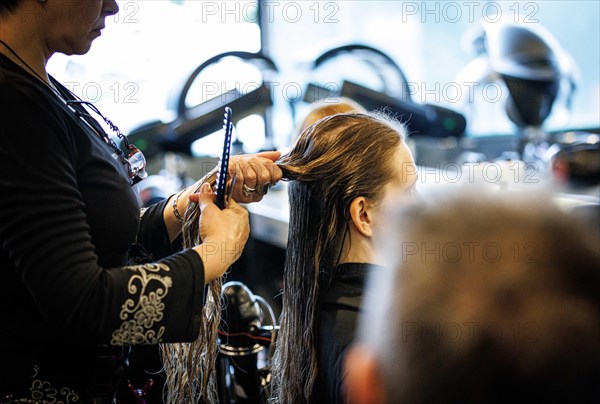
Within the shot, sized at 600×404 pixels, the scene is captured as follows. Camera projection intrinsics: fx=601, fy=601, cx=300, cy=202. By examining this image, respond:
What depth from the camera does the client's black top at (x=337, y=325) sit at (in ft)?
3.16

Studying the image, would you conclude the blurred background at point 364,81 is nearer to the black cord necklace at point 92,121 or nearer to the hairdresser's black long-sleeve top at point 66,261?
the black cord necklace at point 92,121

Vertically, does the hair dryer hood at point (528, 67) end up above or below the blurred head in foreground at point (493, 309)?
above

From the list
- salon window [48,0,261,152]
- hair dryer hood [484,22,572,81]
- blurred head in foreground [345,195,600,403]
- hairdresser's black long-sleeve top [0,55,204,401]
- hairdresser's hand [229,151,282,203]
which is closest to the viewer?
blurred head in foreground [345,195,600,403]

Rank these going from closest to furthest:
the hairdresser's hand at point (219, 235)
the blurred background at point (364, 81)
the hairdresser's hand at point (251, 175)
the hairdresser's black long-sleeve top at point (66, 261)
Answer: the hairdresser's black long-sleeve top at point (66, 261) < the hairdresser's hand at point (219, 235) < the hairdresser's hand at point (251, 175) < the blurred background at point (364, 81)

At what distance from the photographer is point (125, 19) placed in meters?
3.10

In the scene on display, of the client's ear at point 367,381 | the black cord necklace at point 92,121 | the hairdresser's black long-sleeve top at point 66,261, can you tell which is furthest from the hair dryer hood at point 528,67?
the client's ear at point 367,381

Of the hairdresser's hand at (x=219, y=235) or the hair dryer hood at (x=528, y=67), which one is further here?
the hair dryer hood at (x=528, y=67)

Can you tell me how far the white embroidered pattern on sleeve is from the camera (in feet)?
2.57

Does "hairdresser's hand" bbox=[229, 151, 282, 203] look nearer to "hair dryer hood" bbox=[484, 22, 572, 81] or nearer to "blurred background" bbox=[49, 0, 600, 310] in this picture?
"blurred background" bbox=[49, 0, 600, 310]

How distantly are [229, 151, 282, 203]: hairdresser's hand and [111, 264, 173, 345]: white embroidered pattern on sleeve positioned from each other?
0.28 m

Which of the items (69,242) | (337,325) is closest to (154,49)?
(337,325)

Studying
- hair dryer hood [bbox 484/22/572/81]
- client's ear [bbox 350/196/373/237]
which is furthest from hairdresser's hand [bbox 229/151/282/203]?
hair dryer hood [bbox 484/22/572/81]

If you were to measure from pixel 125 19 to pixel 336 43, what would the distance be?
1.11 meters

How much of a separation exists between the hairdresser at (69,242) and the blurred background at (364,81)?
95 cm
